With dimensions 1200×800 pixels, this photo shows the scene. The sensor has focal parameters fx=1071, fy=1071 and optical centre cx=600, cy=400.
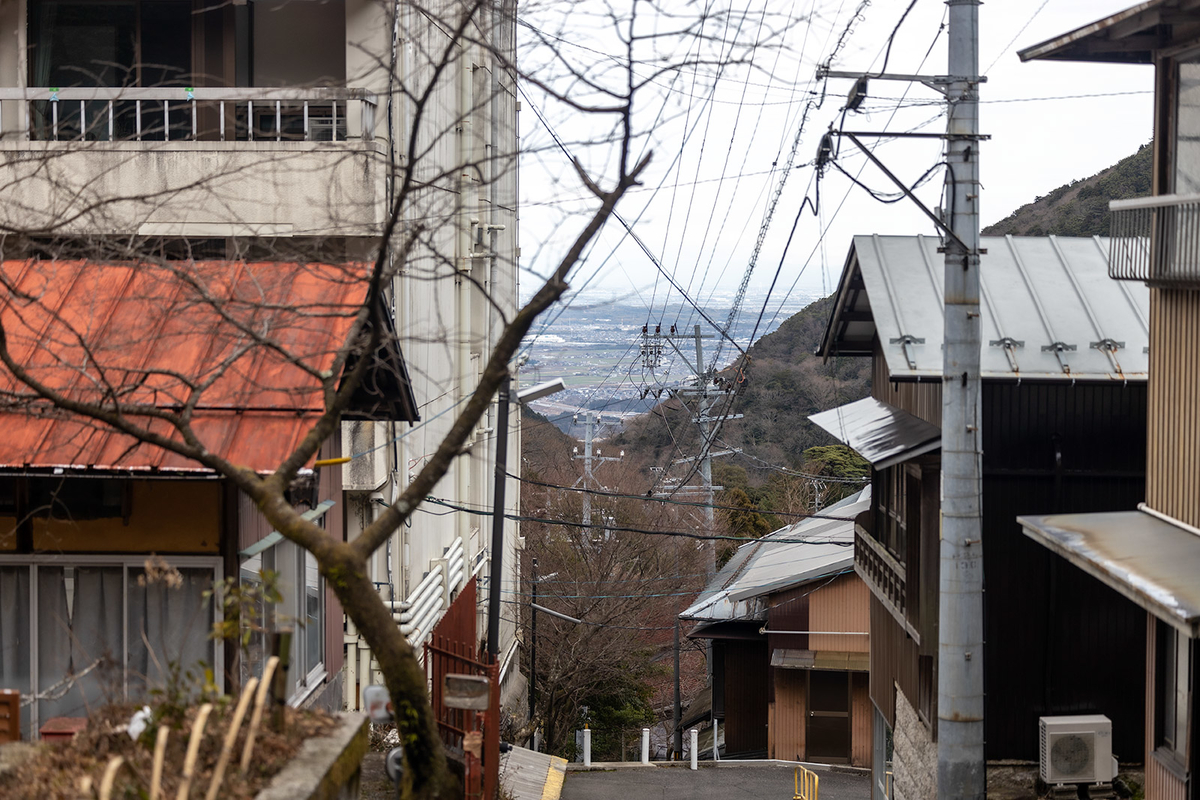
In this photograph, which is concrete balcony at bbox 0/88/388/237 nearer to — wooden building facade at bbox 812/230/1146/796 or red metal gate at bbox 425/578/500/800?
red metal gate at bbox 425/578/500/800

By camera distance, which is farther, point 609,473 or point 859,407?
point 609,473

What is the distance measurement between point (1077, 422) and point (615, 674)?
2282 centimetres

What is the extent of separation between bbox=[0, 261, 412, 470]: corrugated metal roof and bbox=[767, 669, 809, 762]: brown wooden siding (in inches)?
797

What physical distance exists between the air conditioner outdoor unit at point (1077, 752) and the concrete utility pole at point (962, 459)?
300 centimetres

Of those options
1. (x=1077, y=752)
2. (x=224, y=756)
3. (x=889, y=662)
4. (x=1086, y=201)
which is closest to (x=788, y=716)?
(x=889, y=662)

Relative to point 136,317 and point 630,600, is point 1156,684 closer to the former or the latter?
point 136,317

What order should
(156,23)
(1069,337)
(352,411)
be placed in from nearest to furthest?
(352,411) → (1069,337) → (156,23)

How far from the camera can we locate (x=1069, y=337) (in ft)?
41.2

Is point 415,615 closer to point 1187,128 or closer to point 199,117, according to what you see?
point 199,117

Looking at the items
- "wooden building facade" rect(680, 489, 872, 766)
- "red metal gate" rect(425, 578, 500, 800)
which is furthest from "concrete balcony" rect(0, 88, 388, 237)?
"wooden building facade" rect(680, 489, 872, 766)

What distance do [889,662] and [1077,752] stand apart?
14.1 feet

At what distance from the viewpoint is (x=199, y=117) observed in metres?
14.1

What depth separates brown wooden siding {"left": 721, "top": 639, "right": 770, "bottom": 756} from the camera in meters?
29.7

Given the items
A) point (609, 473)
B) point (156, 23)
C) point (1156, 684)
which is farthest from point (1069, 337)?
point (609, 473)
